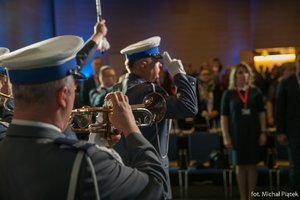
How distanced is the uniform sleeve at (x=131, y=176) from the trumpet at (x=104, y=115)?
1.57ft

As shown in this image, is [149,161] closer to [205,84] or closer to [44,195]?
[44,195]

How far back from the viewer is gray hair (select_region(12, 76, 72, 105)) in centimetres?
156

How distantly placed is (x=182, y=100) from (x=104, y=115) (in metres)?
1.13

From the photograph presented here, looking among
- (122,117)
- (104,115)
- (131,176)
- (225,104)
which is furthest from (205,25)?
(131,176)

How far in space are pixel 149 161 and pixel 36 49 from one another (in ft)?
1.68

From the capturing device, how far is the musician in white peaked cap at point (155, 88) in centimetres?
325

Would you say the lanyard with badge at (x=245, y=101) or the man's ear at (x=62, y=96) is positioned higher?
the man's ear at (x=62, y=96)

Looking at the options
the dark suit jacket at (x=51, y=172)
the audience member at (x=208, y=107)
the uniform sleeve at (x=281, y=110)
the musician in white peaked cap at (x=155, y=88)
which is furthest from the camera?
the audience member at (x=208, y=107)

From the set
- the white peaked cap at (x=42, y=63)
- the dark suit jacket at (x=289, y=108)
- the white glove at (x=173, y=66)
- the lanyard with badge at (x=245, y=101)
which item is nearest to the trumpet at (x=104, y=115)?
→ the white glove at (x=173, y=66)

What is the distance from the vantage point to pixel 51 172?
1.51 metres

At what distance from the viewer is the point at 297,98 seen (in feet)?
18.8

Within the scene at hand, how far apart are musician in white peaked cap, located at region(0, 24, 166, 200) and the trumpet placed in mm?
580

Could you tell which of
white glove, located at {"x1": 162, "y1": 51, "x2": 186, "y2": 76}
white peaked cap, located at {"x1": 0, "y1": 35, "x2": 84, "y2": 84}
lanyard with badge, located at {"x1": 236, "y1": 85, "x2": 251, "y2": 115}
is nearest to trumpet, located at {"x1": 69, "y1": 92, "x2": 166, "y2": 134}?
white glove, located at {"x1": 162, "y1": 51, "x2": 186, "y2": 76}

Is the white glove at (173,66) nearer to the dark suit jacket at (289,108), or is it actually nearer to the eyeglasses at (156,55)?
the eyeglasses at (156,55)
